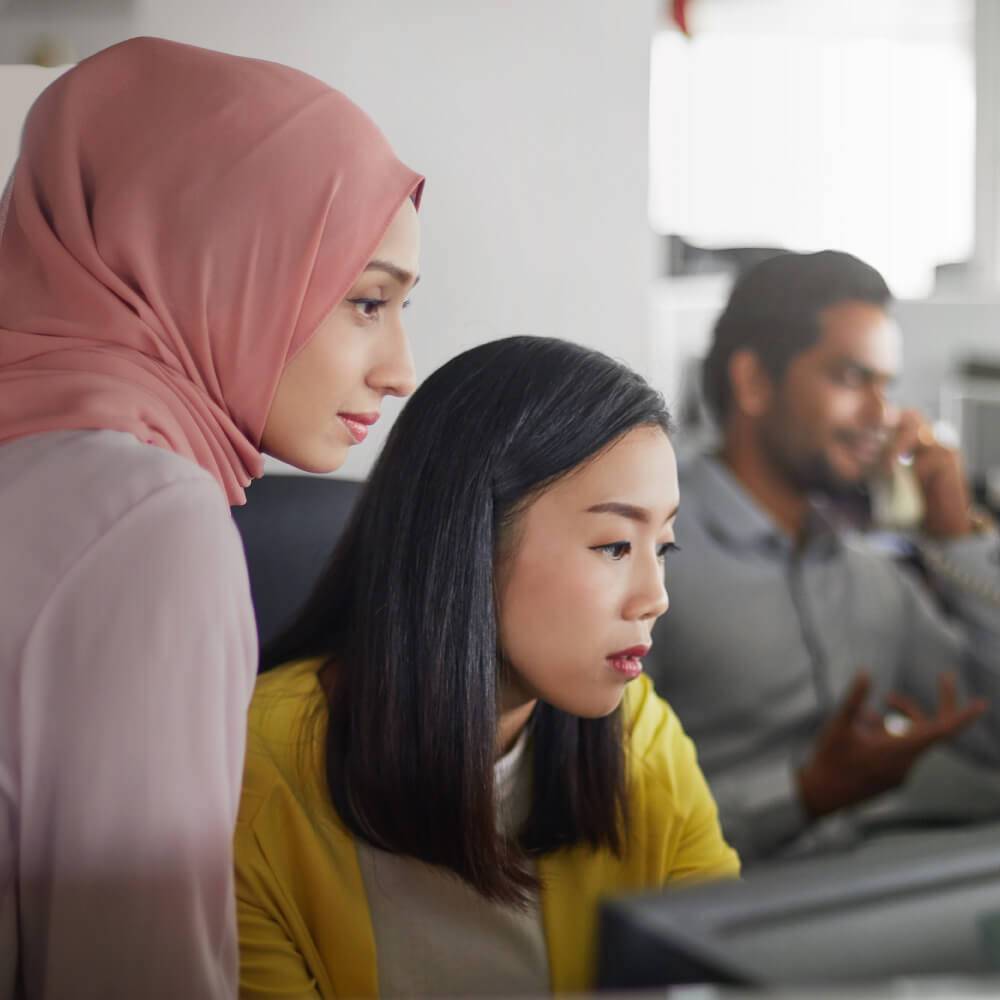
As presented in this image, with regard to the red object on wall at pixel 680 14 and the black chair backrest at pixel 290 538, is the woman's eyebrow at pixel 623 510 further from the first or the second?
the red object on wall at pixel 680 14

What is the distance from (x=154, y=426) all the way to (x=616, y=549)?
0.32m

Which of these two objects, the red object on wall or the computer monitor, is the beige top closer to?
the computer monitor

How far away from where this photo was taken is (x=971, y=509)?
1050 mm

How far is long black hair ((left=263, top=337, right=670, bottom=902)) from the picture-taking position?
773mm

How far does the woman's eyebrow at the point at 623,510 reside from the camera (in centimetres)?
78

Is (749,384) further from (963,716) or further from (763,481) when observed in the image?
(963,716)

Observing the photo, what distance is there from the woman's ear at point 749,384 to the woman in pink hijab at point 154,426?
1.04 feet

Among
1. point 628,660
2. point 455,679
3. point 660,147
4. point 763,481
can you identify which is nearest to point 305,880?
point 455,679

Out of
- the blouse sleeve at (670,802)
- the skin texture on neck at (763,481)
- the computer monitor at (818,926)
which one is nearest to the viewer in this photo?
the computer monitor at (818,926)

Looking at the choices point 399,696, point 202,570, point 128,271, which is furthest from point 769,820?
point 128,271

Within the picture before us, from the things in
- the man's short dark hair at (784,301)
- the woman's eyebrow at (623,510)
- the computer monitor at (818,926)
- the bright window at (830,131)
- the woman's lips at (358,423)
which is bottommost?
the computer monitor at (818,926)

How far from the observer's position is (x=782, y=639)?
101 centimetres

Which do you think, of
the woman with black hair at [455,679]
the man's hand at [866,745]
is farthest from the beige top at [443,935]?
the man's hand at [866,745]

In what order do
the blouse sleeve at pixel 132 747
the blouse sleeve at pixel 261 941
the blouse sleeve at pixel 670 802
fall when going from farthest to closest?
1. the blouse sleeve at pixel 670 802
2. the blouse sleeve at pixel 261 941
3. the blouse sleeve at pixel 132 747
